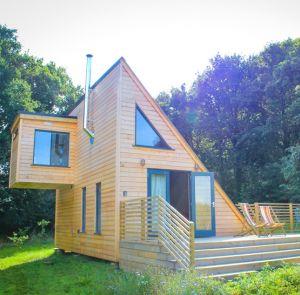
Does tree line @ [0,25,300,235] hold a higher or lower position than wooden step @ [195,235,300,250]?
higher

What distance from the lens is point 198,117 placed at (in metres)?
32.4

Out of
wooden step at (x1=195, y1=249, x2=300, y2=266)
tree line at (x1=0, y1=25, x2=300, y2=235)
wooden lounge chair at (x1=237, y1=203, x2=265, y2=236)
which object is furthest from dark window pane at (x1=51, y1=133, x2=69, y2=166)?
tree line at (x1=0, y1=25, x2=300, y2=235)

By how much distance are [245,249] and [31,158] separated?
8805mm

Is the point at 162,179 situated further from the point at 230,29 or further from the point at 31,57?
the point at 31,57

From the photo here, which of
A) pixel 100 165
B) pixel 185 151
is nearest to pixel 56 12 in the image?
pixel 100 165

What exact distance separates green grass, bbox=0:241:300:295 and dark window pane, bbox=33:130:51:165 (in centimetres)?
381

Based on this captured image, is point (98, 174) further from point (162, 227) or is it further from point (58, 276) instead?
point (162, 227)

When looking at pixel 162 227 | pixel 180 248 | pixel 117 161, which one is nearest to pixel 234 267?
pixel 180 248

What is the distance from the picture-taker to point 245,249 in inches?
374

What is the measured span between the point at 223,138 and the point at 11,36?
18735mm

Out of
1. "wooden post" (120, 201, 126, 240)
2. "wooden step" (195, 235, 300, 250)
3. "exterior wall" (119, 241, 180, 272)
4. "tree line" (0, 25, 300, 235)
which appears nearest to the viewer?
"exterior wall" (119, 241, 180, 272)

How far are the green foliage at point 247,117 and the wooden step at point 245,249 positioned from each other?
14.6 m

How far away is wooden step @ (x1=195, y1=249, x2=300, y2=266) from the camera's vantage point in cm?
841

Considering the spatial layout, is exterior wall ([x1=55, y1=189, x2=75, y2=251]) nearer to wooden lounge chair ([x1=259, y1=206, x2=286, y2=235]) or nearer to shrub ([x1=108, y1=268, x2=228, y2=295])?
wooden lounge chair ([x1=259, y1=206, x2=286, y2=235])
